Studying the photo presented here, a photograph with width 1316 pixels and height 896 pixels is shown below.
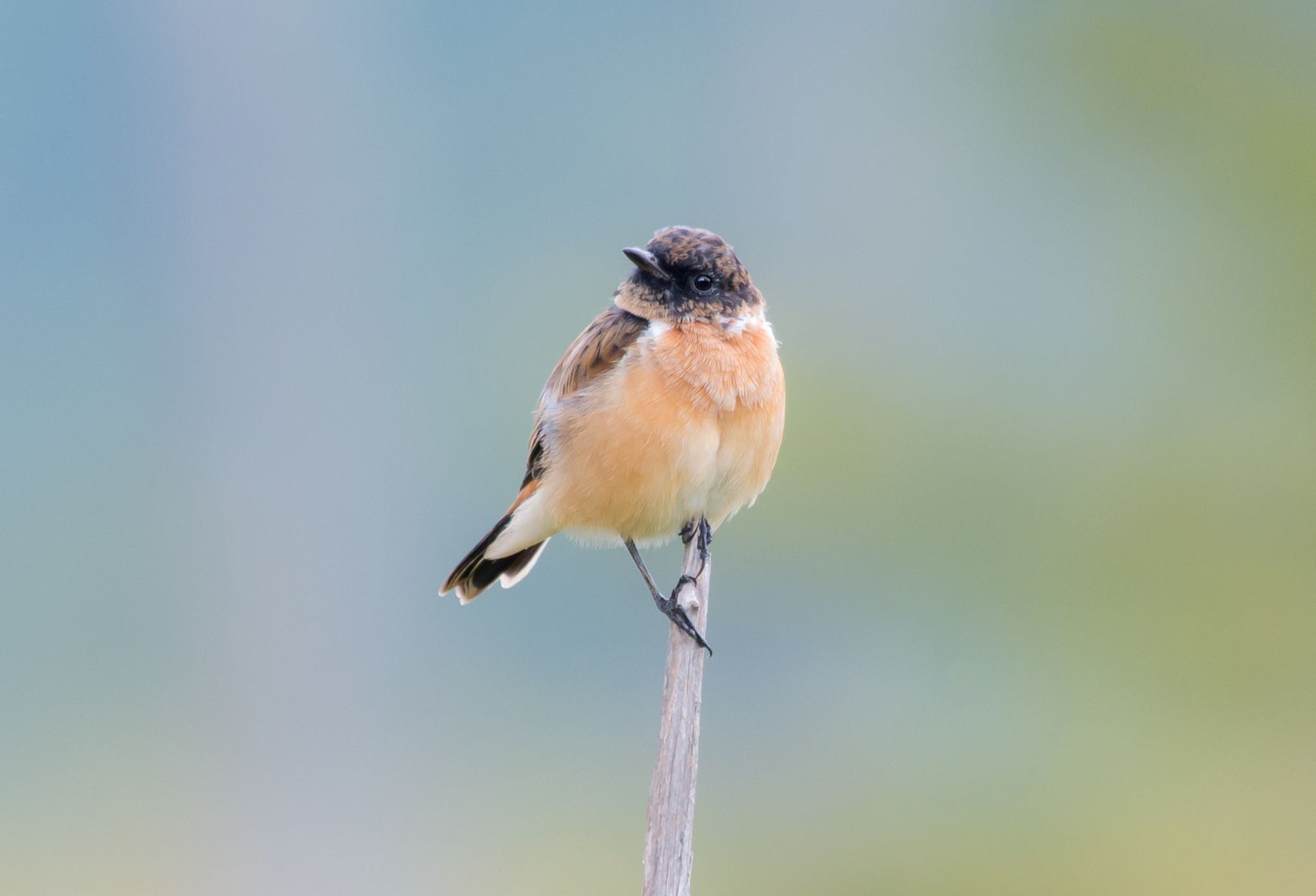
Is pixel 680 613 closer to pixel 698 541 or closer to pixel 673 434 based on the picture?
pixel 698 541

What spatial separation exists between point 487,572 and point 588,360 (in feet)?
2.54

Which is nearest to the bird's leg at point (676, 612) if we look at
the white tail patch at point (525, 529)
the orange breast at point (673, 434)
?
the orange breast at point (673, 434)

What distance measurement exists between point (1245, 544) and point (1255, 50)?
2842mm

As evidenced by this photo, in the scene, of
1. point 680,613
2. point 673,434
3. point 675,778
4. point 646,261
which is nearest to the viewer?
point 675,778

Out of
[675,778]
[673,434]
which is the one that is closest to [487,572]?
[673,434]

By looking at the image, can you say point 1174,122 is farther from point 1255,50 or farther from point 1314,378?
point 1314,378

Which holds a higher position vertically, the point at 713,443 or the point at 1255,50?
the point at 1255,50

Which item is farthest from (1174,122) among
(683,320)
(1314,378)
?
(683,320)

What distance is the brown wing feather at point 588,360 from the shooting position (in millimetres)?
3451

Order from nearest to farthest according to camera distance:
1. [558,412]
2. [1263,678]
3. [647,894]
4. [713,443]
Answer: [647,894] < [713,443] < [558,412] < [1263,678]

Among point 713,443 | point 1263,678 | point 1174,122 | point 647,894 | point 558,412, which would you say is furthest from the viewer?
point 1174,122

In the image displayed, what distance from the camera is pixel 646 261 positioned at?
3.40 m

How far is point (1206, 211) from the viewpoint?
7305 millimetres

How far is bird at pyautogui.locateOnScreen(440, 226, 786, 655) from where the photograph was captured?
3242mm
